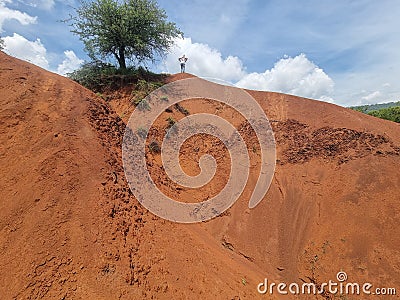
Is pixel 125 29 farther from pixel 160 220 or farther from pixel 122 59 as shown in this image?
pixel 160 220

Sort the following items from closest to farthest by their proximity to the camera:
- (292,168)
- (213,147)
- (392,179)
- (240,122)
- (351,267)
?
(351,267) < (392,179) < (292,168) < (213,147) < (240,122)

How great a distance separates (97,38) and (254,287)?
42.3ft

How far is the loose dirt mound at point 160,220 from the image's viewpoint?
3533 millimetres

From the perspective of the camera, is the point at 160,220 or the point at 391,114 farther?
the point at 391,114

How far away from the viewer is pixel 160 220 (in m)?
5.46

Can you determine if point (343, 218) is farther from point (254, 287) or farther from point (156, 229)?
point (156, 229)

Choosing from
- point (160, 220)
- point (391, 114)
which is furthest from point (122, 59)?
point (391, 114)

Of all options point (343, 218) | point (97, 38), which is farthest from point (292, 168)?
point (97, 38)

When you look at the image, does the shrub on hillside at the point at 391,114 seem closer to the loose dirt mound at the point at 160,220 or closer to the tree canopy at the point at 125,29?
the loose dirt mound at the point at 160,220

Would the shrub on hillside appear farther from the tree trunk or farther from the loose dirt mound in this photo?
the tree trunk

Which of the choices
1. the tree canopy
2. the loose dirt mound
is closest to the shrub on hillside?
the loose dirt mound

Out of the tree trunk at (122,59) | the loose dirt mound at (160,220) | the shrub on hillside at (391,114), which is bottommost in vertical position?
the loose dirt mound at (160,220)

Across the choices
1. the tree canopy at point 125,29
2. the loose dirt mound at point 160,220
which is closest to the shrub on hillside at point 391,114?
the loose dirt mound at point 160,220

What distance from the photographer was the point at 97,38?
12469mm
